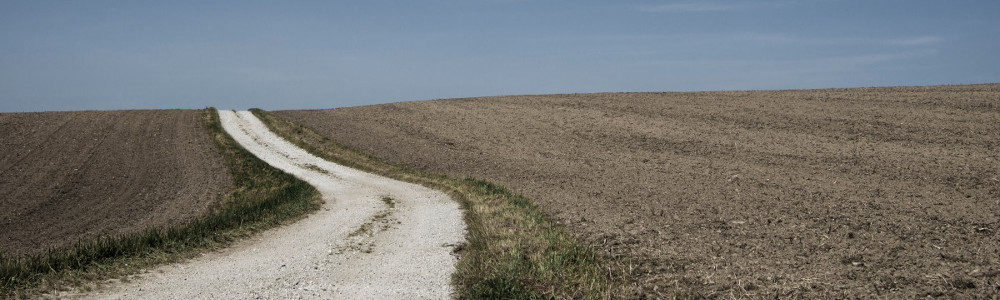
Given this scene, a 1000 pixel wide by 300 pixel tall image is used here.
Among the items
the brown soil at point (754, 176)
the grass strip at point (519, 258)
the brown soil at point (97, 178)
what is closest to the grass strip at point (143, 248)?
the brown soil at point (97, 178)

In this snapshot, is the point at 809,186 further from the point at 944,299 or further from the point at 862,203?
the point at 944,299

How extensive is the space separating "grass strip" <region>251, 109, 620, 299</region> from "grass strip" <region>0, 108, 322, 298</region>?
16.5 ft

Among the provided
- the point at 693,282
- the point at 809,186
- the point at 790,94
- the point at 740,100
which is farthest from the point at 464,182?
the point at 790,94

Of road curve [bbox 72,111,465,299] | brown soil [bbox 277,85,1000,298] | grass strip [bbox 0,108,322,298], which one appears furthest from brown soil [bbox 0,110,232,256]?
brown soil [bbox 277,85,1000,298]

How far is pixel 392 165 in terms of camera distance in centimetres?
3216

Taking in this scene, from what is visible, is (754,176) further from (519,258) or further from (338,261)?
(338,261)

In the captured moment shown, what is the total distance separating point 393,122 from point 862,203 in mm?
34936

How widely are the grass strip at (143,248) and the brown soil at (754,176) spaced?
7.13 meters

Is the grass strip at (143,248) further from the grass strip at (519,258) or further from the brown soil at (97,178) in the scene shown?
the grass strip at (519,258)

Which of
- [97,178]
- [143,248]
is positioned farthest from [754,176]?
[97,178]

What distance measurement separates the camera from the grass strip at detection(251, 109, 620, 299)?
9913 mm

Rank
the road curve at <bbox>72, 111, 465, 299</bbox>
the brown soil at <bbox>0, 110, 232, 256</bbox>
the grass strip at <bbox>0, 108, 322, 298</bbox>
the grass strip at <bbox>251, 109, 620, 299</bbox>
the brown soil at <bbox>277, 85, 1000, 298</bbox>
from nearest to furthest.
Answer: the grass strip at <bbox>251, 109, 620, 299</bbox> < the road curve at <bbox>72, 111, 465, 299</bbox> < the grass strip at <bbox>0, 108, 322, 298</bbox> < the brown soil at <bbox>277, 85, 1000, 298</bbox> < the brown soil at <bbox>0, 110, 232, 256</bbox>

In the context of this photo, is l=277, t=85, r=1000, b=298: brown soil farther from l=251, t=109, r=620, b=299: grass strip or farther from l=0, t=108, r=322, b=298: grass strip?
l=0, t=108, r=322, b=298: grass strip

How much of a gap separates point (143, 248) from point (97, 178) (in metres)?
18.3
